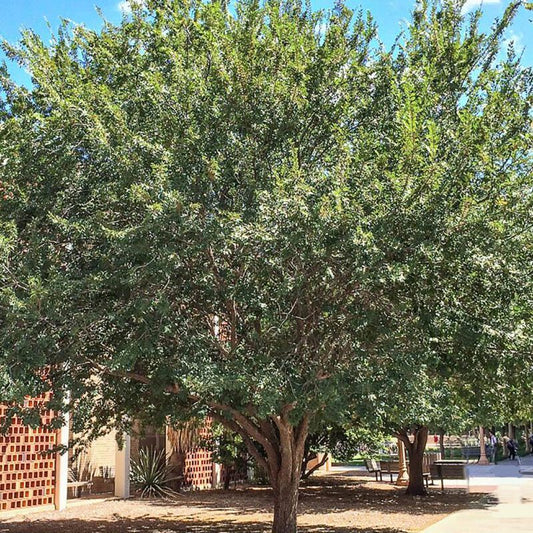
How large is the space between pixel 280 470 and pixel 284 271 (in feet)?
14.5

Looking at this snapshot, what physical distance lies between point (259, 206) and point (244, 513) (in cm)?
988

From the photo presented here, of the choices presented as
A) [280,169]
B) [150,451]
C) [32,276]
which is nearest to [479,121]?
[280,169]

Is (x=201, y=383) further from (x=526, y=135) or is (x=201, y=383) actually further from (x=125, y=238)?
(x=526, y=135)

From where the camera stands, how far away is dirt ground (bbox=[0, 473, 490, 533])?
12.8 meters

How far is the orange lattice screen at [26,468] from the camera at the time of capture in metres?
14.5

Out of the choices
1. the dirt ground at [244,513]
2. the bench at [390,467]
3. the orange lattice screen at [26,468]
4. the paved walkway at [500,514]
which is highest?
the orange lattice screen at [26,468]

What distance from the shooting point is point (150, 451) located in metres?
20.9

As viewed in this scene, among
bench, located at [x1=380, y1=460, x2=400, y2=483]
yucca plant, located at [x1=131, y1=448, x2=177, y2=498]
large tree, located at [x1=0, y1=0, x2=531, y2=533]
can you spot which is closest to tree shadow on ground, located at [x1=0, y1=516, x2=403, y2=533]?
large tree, located at [x1=0, y1=0, x2=531, y2=533]

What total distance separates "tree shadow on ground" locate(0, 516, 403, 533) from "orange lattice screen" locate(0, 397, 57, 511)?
139cm

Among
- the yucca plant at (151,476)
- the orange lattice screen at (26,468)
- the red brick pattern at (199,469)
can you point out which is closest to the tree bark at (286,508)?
the orange lattice screen at (26,468)

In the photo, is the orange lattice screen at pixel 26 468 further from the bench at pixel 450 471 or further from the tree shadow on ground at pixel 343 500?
the bench at pixel 450 471

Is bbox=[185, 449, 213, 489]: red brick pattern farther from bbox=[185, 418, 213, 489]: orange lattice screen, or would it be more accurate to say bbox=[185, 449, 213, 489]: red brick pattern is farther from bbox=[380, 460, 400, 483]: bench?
bbox=[380, 460, 400, 483]: bench

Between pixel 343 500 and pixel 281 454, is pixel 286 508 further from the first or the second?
pixel 343 500

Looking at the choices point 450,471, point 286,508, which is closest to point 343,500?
point 450,471
